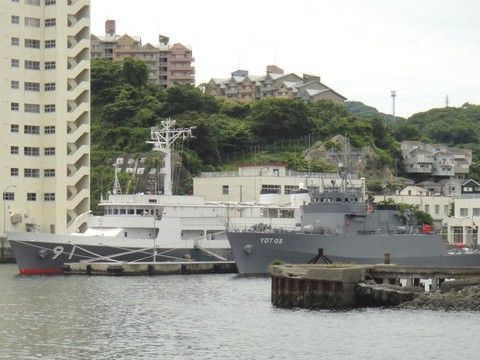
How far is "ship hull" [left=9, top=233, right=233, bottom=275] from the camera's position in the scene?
69.5 metres

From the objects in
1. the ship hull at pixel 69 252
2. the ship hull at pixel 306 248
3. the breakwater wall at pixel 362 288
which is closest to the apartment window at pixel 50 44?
the ship hull at pixel 69 252

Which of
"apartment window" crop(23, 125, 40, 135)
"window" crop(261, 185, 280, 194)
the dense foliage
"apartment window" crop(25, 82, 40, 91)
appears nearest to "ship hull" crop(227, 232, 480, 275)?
"window" crop(261, 185, 280, 194)

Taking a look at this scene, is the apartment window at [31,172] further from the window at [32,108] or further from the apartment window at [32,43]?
the apartment window at [32,43]

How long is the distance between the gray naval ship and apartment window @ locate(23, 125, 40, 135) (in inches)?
1010

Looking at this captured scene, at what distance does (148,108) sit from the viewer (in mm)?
116562

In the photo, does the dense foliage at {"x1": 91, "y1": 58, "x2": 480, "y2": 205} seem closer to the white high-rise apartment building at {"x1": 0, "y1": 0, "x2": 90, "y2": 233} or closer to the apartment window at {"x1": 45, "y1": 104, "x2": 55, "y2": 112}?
the white high-rise apartment building at {"x1": 0, "y1": 0, "x2": 90, "y2": 233}

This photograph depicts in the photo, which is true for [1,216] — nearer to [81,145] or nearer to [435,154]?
[81,145]

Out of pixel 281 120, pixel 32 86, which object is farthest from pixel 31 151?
pixel 281 120

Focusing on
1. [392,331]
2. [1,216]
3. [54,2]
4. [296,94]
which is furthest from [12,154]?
[296,94]

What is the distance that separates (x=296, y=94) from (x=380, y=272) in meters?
103

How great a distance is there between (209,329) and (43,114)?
4950 centimetres

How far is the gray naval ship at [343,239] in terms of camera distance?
2633 inches

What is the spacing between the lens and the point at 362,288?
47.5m

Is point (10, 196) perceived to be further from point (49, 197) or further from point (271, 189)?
point (271, 189)
